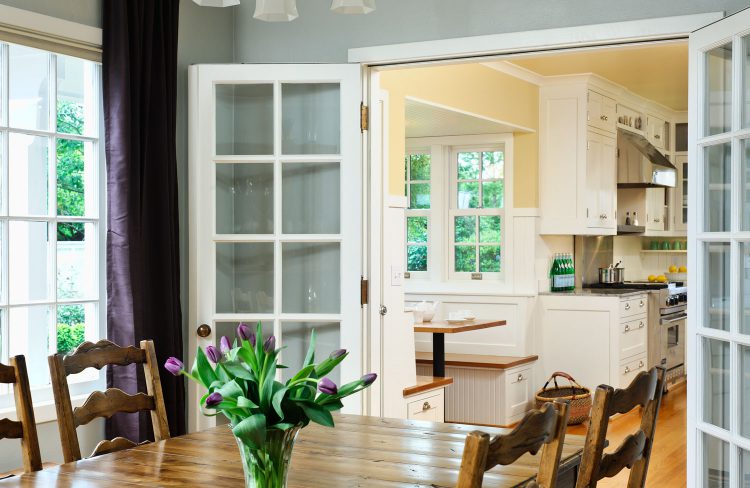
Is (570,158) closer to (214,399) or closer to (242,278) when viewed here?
(242,278)

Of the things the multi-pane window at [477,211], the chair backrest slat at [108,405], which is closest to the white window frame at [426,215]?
the multi-pane window at [477,211]

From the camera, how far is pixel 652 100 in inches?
367

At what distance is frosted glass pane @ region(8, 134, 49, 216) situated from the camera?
3.57 m

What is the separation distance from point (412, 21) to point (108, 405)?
2.27 meters

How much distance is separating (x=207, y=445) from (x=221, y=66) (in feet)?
6.90

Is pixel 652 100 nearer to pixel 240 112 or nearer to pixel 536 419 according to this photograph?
pixel 240 112

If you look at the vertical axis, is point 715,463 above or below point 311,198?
below

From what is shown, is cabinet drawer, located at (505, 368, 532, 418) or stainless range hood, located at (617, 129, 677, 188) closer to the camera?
cabinet drawer, located at (505, 368, 532, 418)

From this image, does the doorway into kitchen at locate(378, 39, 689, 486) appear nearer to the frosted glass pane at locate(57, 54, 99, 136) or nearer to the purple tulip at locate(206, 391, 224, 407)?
the frosted glass pane at locate(57, 54, 99, 136)

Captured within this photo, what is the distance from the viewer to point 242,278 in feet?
13.8

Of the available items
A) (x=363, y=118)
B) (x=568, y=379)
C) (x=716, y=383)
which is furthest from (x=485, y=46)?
(x=568, y=379)

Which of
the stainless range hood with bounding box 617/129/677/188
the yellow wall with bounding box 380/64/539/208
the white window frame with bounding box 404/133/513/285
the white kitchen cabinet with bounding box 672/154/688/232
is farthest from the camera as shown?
the white kitchen cabinet with bounding box 672/154/688/232

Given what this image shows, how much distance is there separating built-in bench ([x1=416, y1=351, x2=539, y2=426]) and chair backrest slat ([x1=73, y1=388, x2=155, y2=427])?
14.0 feet

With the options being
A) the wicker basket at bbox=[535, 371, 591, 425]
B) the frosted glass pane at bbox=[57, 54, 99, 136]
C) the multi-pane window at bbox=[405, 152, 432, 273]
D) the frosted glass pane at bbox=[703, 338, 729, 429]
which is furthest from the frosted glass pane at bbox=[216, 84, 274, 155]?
the multi-pane window at bbox=[405, 152, 432, 273]
